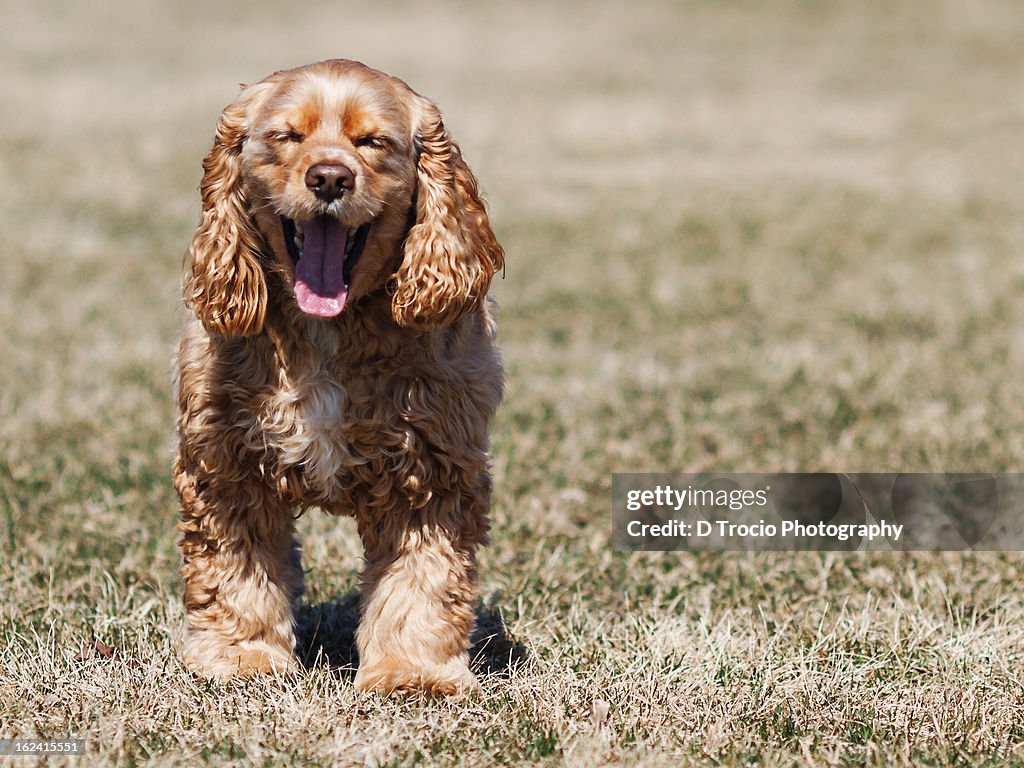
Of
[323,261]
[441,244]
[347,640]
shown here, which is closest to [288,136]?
[323,261]

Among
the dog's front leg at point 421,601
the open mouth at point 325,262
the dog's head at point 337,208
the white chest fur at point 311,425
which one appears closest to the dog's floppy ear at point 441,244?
A: the dog's head at point 337,208

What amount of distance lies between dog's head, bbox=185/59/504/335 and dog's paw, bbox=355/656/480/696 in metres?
1.03

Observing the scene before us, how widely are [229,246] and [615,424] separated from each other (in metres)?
3.81

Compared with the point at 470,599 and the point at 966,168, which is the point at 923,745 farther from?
the point at 966,168

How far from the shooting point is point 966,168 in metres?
15.4

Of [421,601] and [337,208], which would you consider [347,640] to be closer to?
[421,601]

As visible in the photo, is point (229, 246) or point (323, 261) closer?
point (323, 261)

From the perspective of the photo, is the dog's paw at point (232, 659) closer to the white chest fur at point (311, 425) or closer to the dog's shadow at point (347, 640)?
the dog's shadow at point (347, 640)

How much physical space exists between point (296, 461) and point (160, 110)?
1600 cm

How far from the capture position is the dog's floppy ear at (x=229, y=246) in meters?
3.77

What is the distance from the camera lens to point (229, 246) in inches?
150

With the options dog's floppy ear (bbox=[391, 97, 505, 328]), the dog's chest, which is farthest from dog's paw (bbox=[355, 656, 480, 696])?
dog's floppy ear (bbox=[391, 97, 505, 328])

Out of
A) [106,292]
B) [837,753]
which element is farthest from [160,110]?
[837,753]

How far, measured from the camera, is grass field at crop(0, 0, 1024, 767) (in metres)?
3.85
